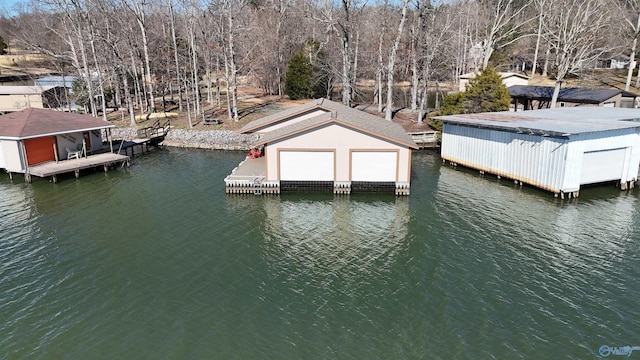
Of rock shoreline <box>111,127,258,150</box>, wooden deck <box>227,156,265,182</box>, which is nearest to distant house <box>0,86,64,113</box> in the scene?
rock shoreline <box>111,127,258,150</box>

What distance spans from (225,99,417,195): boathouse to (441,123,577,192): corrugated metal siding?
7600 mm

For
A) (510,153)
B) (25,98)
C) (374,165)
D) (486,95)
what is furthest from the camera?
(25,98)

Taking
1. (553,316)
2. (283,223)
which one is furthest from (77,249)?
(553,316)

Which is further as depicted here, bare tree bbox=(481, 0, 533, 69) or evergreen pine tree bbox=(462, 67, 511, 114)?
bare tree bbox=(481, 0, 533, 69)

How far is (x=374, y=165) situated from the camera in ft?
84.9

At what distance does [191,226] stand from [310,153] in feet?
27.8

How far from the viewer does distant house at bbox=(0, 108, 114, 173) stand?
29.7 m

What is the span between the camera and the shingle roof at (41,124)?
2959cm

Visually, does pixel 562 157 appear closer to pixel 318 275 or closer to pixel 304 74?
pixel 318 275

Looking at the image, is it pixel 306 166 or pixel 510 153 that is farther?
pixel 510 153

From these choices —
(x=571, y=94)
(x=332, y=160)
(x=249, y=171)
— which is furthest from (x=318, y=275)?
(x=571, y=94)

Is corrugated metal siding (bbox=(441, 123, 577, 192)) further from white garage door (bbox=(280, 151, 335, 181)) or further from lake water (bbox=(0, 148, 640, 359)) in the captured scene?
white garage door (bbox=(280, 151, 335, 181))

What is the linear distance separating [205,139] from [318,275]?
28174 mm

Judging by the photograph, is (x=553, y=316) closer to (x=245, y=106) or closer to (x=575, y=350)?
(x=575, y=350)
